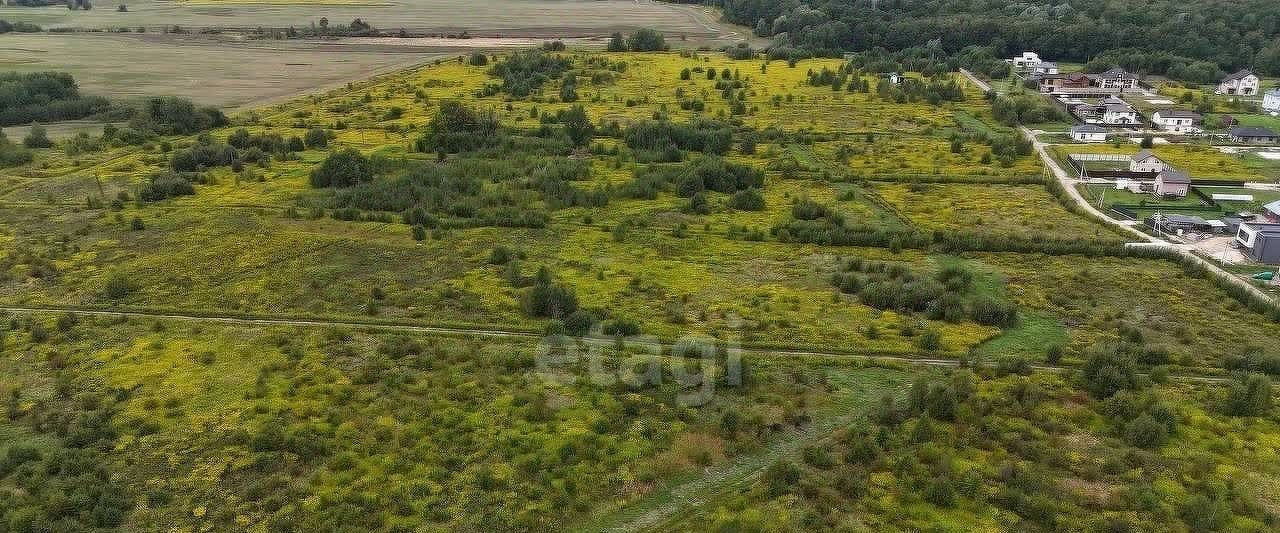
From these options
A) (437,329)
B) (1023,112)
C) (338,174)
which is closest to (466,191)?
(338,174)

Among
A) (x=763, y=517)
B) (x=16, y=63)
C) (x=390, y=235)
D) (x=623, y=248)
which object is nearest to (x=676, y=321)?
(x=623, y=248)

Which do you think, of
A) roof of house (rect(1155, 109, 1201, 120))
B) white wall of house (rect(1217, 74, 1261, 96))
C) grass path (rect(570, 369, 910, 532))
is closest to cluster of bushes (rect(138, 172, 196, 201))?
grass path (rect(570, 369, 910, 532))

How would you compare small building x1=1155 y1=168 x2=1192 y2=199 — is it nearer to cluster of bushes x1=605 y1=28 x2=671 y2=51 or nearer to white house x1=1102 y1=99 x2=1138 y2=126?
white house x1=1102 y1=99 x2=1138 y2=126

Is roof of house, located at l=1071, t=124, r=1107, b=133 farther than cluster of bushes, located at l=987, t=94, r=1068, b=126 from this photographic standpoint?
No

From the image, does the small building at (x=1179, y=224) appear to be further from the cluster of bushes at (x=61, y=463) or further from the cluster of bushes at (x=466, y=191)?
the cluster of bushes at (x=61, y=463)

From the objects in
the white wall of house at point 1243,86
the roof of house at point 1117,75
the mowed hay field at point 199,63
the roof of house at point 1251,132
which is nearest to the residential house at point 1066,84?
the roof of house at point 1117,75

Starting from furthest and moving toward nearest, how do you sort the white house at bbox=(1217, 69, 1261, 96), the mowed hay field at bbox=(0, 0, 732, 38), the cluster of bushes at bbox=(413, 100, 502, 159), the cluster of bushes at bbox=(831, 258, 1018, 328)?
1. the mowed hay field at bbox=(0, 0, 732, 38)
2. the white house at bbox=(1217, 69, 1261, 96)
3. the cluster of bushes at bbox=(413, 100, 502, 159)
4. the cluster of bushes at bbox=(831, 258, 1018, 328)
